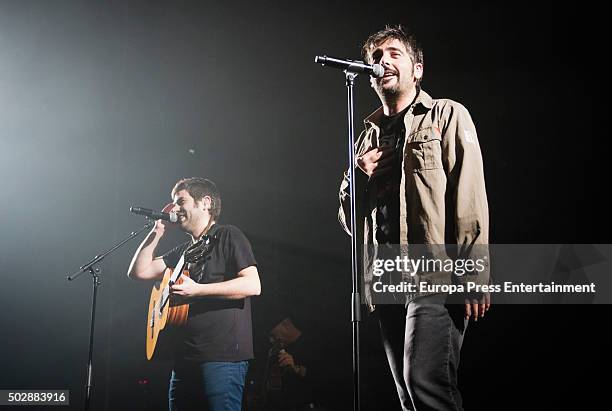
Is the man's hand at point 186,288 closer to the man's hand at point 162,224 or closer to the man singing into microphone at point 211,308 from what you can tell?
the man singing into microphone at point 211,308

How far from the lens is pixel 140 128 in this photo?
3650mm

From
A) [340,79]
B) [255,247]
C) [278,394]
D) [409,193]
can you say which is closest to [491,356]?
[409,193]

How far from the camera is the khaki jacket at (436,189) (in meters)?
2.78

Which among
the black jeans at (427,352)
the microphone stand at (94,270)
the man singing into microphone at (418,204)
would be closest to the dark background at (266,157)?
the microphone stand at (94,270)

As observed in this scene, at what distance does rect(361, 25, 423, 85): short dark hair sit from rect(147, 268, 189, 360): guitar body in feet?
4.95

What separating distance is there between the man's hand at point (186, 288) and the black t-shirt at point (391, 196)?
0.99m

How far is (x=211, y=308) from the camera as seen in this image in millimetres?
3211

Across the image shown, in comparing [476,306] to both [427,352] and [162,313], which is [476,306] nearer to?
[427,352]

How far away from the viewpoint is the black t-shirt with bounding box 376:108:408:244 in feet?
9.52

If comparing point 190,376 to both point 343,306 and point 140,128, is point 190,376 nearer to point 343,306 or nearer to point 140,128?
point 343,306

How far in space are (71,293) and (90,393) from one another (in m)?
0.57

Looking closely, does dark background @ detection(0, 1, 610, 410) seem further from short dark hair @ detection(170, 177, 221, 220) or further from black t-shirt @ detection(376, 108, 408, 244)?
black t-shirt @ detection(376, 108, 408, 244)

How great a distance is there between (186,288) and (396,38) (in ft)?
5.57

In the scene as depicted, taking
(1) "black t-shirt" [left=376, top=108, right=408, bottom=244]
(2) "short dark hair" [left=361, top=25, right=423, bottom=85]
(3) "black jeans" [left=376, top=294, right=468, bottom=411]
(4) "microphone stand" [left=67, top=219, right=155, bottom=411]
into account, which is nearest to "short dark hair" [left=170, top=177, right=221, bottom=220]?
(4) "microphone stand" [left=67, top=219, right=155, bottom=411]
